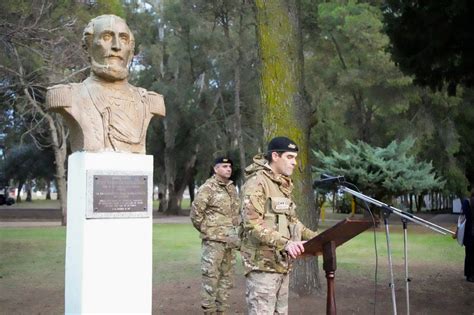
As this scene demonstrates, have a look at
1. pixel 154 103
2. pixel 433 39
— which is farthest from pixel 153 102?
pixel 433 39

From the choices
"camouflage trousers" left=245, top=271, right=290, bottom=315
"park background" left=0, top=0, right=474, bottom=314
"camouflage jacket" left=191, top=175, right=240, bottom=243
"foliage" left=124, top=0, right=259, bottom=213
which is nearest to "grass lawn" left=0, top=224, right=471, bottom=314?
"park background" left=0, top=0, right=474, bottom=314

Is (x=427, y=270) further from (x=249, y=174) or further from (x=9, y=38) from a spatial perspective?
(x=9, y=38)

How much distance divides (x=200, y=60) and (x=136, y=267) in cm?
2833

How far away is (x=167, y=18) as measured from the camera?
3250 centimetres

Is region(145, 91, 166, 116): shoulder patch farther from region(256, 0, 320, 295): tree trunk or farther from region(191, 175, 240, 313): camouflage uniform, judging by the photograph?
region(256, 0, 320, 295): tree trunk

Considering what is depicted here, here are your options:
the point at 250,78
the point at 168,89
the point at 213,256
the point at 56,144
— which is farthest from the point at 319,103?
the point at 213,256

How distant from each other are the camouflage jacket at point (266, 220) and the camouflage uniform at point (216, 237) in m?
2.21

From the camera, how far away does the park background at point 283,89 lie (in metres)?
9.18

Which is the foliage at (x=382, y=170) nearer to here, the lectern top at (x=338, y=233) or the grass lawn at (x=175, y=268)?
the grass lawn at (x=175, y=268)

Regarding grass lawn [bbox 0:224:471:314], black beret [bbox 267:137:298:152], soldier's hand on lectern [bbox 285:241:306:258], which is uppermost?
black beret [bbox 267:137:298:152]

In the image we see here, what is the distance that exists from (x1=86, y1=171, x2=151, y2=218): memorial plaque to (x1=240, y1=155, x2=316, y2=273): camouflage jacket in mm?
1159

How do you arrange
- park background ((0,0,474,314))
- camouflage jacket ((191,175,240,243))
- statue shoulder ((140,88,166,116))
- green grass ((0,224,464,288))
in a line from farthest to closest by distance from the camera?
green grass ((0,224,464,288)) → park background ((0,0,474,314)) → camouflage jacket ((191,175,240,243)) → statue shoulder ((140,88,166,116))

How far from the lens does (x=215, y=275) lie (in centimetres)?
709

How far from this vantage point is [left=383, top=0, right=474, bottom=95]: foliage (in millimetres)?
9031
